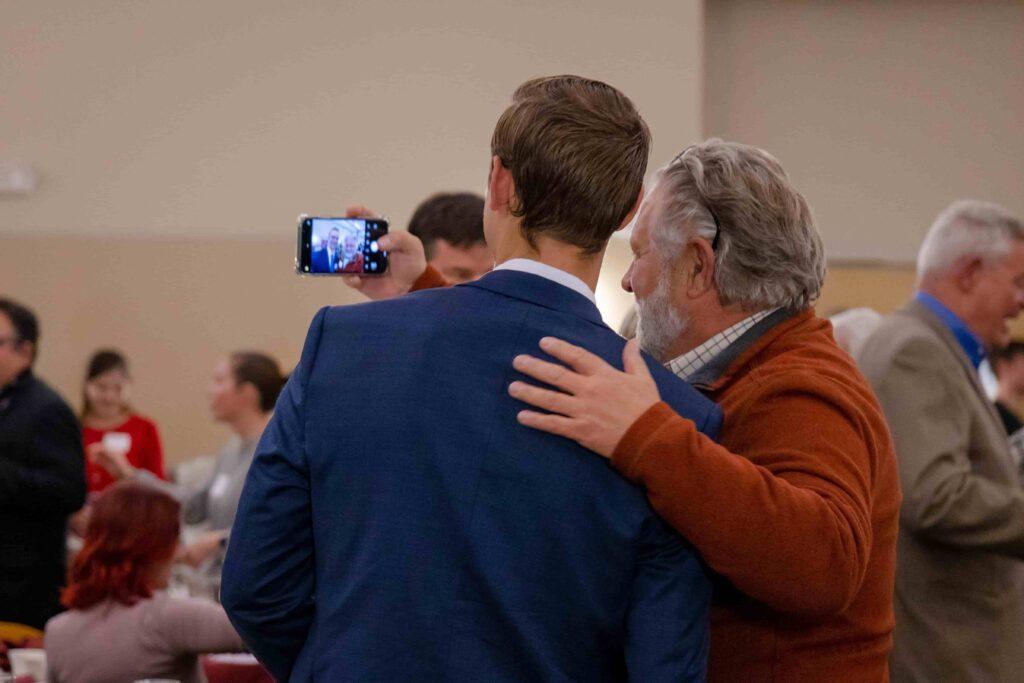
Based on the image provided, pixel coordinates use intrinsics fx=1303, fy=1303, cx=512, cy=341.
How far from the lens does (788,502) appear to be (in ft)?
4.76

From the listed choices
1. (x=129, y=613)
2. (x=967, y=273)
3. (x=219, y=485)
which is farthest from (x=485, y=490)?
(x=219, y=485)

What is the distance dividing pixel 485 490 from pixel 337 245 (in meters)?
0.65

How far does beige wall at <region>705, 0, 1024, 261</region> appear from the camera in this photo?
24.7 feet

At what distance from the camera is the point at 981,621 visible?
2.74 meters

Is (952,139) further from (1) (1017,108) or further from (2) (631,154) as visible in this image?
(2) (631,154)

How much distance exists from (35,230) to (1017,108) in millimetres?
Answer: 5632

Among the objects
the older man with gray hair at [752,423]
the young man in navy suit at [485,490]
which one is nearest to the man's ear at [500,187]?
the young man in navy suit at [485,490]

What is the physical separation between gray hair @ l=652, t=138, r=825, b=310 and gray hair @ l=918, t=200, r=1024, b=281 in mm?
1462

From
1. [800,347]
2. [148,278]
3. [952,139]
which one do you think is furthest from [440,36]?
[800,347]

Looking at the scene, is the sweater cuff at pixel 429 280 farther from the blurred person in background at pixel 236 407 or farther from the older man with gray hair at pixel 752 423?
the blurred person in background at pixel 236 407

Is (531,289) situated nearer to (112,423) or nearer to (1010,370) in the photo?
(112,423)

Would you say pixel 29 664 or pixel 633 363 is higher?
pixel 633 363

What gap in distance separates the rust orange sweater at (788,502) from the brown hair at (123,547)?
4.81ft

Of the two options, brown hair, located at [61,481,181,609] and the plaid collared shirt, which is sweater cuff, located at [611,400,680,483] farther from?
brown hair, located at [61,481,181,609]
